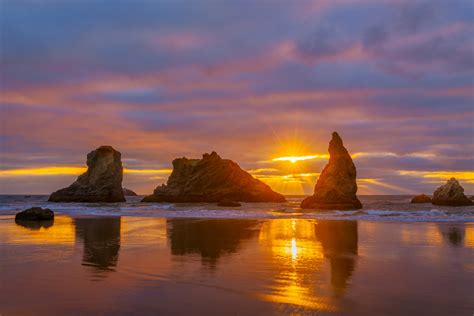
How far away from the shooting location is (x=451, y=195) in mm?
72875

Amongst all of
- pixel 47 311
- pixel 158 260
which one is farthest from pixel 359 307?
pixel 158 260

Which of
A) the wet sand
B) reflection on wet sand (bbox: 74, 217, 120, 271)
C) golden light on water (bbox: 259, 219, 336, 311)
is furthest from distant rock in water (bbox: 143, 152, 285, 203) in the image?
the wet sand

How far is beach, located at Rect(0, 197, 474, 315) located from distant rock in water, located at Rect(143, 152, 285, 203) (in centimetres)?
8331

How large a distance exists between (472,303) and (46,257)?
11.5 metres

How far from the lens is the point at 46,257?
40.0ft

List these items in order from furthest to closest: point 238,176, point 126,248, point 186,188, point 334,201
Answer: point 238,176, point 186,188, point 334,201, point 126,248

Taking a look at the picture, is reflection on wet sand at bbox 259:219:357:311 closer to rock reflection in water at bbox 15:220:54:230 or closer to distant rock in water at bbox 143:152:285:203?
rock reflection in water at bbox 15:220:54:230

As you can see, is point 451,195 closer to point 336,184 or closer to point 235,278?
point 336,184

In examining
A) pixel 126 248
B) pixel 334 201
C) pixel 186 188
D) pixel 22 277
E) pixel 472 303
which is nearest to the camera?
pixel 472 303

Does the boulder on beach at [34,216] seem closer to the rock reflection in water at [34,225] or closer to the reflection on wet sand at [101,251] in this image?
the rock reflection in water at [34,225]

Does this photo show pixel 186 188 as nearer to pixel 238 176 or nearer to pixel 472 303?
pixel 238 176

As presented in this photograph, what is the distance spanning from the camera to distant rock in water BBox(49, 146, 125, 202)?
3536 inches

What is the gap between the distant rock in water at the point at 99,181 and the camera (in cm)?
8981

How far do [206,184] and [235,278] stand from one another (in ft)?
302
